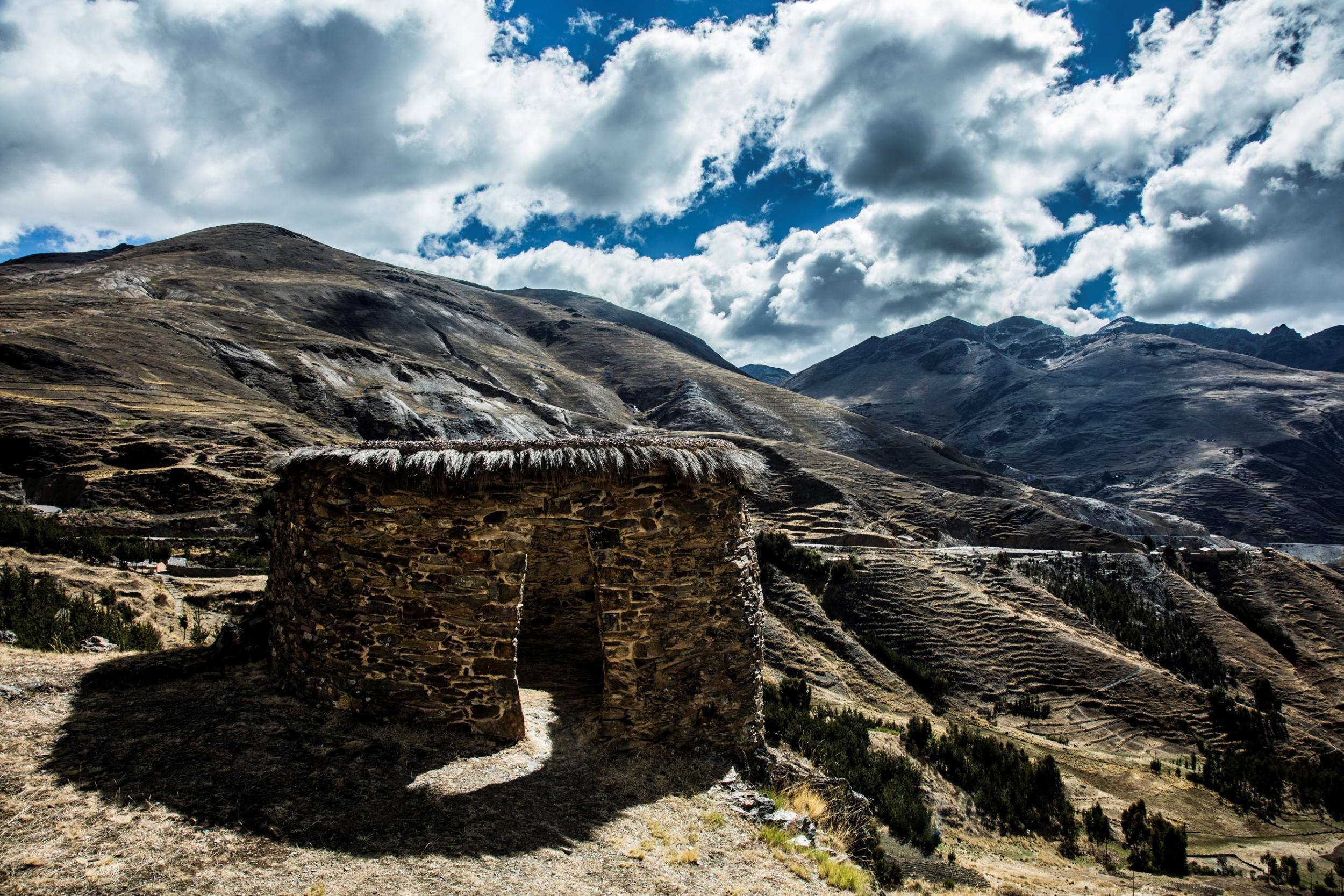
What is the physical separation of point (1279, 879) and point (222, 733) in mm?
17730

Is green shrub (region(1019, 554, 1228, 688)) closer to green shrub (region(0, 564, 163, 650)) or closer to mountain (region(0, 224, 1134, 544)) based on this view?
mountain (region(0, 224, 1134, 544))

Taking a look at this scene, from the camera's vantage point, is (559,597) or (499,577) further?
(559,597)

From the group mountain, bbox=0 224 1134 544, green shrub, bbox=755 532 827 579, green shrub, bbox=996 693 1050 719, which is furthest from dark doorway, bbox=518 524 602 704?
green shrub, bbox=755 532 827 579

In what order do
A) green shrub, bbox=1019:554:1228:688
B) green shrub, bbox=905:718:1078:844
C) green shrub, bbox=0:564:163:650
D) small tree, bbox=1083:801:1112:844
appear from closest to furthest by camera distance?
green shrub, bbox=0:564:163:650 < small tree, bbox=1083:801:1112:844 < green shrub, bbox=905:718:1078:844 < green shrub, bbox=1019:554:1228:688

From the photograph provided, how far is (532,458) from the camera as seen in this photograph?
789 cm

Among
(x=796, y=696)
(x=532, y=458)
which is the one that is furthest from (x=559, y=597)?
(x=796, y=696)

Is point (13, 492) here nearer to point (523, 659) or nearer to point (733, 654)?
point (523, 659)

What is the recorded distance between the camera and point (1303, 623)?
Answer: 36.5m

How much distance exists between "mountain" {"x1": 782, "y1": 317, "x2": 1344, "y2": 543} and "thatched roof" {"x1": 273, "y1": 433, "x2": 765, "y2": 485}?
11916 cm

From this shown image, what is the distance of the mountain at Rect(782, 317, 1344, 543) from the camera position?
104312 millimetres

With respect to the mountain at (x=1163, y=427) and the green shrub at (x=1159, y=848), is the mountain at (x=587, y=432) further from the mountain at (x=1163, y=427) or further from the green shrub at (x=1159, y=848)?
the green shrub at (x=1159, y=848)

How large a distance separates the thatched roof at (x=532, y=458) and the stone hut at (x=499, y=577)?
2 cm

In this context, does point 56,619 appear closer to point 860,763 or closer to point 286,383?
point 860,763

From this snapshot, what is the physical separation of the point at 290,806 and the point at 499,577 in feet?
9.23
